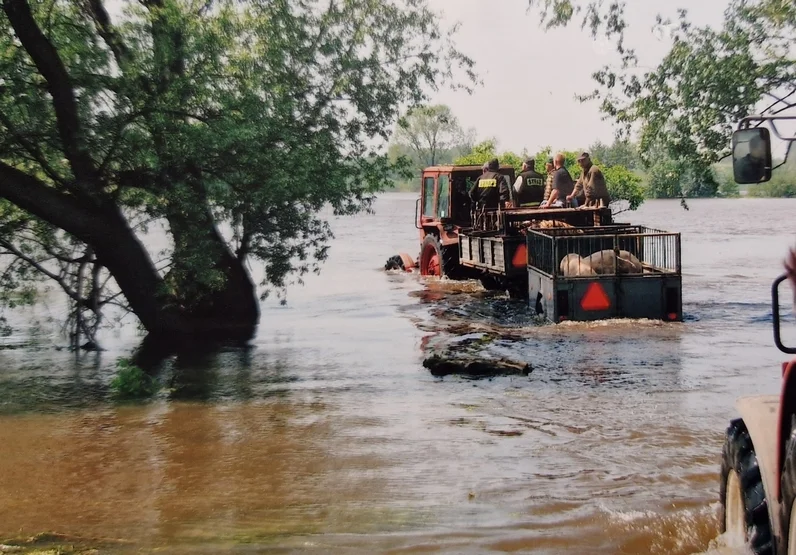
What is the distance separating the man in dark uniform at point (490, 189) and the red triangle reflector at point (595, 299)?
506 centimetres

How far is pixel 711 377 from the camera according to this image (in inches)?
449

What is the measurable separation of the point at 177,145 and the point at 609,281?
6.60 meters

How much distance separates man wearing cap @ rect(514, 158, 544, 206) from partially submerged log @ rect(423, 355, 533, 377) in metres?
8.44

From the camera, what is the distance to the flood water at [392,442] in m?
6.35

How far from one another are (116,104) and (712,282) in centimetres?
1574

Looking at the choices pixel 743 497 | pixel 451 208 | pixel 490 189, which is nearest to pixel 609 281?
pixel 490 189

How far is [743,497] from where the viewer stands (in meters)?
4.45

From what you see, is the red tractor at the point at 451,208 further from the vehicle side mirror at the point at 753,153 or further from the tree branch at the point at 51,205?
the vehicle side mirror at the point at 753,153

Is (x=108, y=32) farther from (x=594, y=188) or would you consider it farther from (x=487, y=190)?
(x=487, y=190)

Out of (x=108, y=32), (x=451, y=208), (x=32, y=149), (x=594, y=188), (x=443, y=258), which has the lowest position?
(x=443, y=258)

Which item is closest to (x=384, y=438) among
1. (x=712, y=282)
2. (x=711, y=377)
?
(x=711, y=377)

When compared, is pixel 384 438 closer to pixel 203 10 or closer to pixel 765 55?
pixel 203 10

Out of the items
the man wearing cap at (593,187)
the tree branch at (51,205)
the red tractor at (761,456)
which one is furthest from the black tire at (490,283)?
the red tractor at (761,456)

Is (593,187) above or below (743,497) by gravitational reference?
above
